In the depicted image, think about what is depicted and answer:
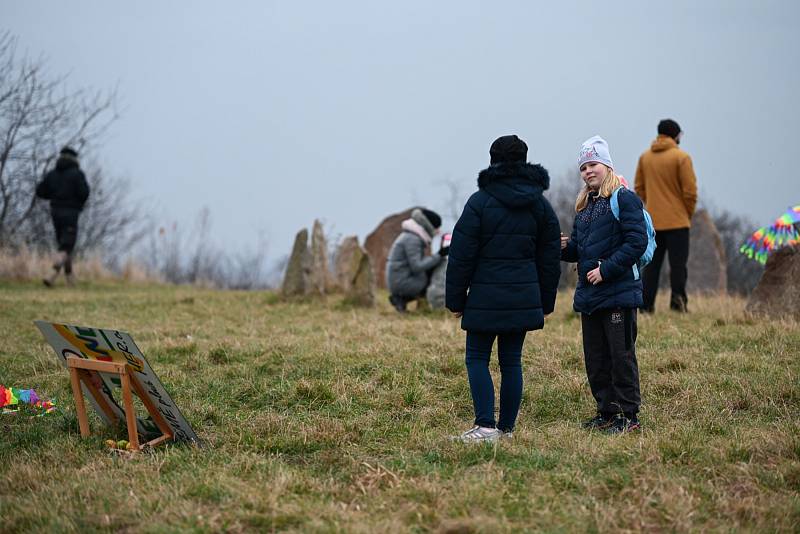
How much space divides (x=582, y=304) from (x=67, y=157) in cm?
1192

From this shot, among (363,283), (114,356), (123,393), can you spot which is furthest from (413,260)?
(123,393)

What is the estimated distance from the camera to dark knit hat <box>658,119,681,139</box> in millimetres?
9422

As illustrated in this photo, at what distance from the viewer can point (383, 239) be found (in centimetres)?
1727

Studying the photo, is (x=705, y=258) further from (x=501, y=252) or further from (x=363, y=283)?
(x=501, y=252)

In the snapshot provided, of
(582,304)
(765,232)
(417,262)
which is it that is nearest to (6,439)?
(582,304)

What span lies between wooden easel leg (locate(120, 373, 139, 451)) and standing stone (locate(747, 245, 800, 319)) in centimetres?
646

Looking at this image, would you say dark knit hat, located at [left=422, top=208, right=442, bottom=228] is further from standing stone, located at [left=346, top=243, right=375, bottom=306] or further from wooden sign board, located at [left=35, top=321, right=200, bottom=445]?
wooden sign board, located at [left=35, top=321, right=200, bottom=445]

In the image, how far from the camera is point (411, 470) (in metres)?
4.17

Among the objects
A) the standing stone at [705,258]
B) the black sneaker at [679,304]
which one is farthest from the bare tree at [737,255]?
the black sneaker at [679,304]

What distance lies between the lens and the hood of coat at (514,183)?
15.4 feet

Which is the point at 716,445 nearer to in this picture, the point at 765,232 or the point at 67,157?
the point at 765,232

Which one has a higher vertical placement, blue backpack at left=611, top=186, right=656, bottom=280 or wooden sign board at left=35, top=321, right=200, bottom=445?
blue backpack at left=611, top=186, right=656, bottom=280

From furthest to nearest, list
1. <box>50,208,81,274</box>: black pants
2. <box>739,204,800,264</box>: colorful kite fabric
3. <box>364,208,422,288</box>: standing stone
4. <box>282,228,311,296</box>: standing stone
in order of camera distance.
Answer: <box>364,208,422,288</box>: standing stone
<box>50,208,81,274</box>: black pants
<box>282,228,311,296</box>: standing stone
<box>739,204,800,264</box>: colorful kite fabric

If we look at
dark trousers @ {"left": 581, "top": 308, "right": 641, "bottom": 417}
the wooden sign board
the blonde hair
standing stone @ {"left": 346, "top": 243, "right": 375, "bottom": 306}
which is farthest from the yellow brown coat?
the wooden sign board
